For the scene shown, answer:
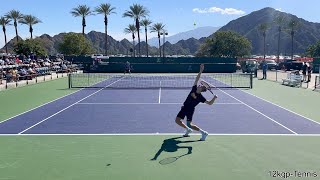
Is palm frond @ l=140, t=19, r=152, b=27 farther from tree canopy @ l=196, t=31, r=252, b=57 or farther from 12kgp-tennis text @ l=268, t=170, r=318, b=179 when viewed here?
12kgp-tennis text @ l=268, t=170, r=318, b=179

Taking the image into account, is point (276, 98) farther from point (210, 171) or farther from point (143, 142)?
point (210, 171)

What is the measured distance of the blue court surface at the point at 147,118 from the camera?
42.5ft

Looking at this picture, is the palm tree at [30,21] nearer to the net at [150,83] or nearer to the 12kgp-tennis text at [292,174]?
the net at [150,83]

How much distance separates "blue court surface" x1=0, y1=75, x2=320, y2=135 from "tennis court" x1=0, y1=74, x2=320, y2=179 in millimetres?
32

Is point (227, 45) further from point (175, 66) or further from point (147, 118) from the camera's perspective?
point (147, 118)

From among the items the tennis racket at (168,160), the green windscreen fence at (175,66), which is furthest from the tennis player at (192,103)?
the green windscreen fence at (175,66)

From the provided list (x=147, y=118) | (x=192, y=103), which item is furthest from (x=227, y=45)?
(x=192, y=103)

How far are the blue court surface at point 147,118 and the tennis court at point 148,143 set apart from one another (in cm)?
3

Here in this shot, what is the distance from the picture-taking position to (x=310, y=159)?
30.8ft

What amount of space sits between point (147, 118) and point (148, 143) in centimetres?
429

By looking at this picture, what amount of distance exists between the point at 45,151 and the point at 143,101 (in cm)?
1092

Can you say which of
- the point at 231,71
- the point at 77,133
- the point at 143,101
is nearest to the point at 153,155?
the point at 77,133

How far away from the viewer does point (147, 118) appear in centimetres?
1533

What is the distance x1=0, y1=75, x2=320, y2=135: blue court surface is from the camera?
13.0 meters
